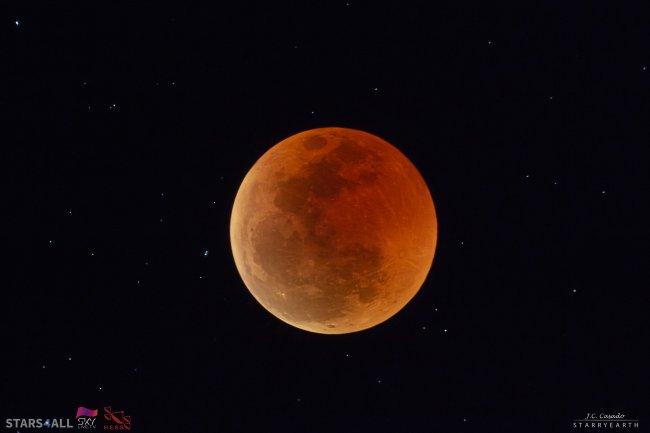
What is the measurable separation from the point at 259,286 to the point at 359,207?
186 cm

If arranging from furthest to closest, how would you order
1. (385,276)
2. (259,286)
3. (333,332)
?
(333,332)
(259,286)
(385,276)

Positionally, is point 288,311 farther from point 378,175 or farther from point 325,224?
point 378,175

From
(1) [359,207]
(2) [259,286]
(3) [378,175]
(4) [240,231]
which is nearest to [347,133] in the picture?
(3) [378,175]

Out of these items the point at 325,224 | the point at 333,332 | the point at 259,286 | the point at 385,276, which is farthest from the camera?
the point at 333,332

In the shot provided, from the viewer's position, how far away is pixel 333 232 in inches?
214

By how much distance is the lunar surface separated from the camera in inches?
216

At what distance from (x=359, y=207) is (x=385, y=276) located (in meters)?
1.01

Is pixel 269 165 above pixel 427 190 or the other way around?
above

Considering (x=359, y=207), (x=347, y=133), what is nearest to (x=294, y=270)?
(x=359, y=207)

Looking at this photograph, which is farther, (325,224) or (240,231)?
(240,231)

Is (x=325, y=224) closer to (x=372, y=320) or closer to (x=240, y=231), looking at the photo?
(x=240, y=231)

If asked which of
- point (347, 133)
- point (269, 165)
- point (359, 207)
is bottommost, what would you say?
point (359, 207)

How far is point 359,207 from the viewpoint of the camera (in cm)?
546

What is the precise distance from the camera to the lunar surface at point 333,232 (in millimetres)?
5492
